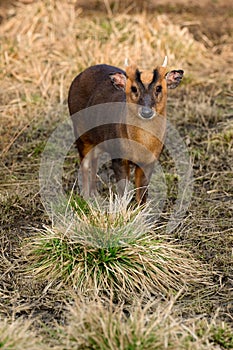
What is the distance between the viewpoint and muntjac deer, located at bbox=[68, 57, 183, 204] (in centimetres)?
602

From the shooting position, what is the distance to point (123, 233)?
17.8 ft

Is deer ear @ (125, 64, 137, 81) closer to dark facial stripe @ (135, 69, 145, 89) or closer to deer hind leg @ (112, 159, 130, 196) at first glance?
dark facial stripe @ (135, 69, 145, 89)

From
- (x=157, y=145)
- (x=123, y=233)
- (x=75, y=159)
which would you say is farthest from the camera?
(x=75, y=159)

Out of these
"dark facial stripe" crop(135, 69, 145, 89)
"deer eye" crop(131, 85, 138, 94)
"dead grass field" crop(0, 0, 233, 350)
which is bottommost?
"dead grass field" crop(0, 0, 233, 350)

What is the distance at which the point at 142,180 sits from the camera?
21.1 ft

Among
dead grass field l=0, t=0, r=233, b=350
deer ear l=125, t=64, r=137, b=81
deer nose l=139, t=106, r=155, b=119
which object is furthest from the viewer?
deer ear l=125, t=64, r=137, b=81

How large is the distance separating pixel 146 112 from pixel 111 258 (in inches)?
51.0

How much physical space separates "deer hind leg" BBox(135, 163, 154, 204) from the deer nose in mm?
571

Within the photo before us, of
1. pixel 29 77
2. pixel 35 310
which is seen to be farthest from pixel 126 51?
pixel 35 310

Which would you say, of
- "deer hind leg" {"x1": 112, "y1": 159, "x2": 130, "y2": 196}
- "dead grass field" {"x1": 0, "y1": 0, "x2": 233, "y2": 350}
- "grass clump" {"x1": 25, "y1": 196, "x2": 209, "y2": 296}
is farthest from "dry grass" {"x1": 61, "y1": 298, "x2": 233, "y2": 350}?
"deer hind leg" {"x1": 112, "y1": 159, "x2": 130, "y2": 196}

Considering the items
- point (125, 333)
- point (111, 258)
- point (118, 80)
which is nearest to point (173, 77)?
point (118, 80)

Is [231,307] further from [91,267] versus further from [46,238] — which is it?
[46,238]

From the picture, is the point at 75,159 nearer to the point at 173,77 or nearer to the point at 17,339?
the point at 173,77

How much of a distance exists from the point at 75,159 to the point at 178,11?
5.33 meters
